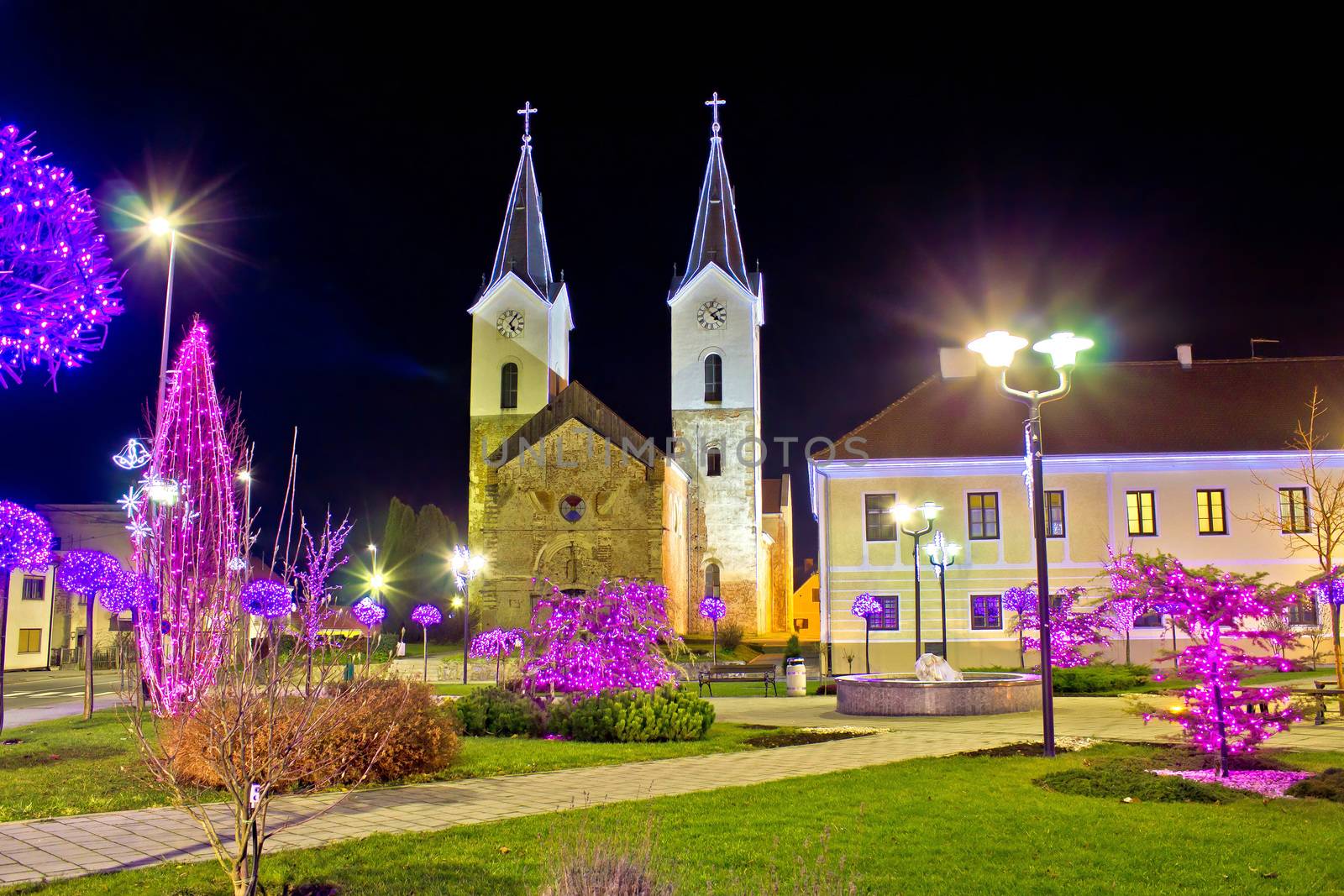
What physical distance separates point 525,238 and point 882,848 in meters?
55.2

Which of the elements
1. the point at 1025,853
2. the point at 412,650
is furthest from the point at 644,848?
the point at 412,650

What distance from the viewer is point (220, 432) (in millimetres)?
20781

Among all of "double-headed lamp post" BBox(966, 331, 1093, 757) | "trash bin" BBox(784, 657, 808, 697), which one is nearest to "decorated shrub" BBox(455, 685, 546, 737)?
"double-headed lamp post" BBox(966, 331, 1093, 757)

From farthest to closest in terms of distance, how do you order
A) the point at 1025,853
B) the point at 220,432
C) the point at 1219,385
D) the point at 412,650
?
the point at 412,650 → the point at 1219,385 → the point at 220,432 → the point at 1025,853

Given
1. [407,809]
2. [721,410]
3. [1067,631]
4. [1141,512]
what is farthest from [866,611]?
[721,410]

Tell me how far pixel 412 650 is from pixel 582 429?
1389 centimetres

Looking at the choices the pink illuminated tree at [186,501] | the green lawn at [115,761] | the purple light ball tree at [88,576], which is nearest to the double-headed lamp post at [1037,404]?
the green lawn at [115,761]

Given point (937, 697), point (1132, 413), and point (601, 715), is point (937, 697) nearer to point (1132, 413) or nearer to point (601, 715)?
point (601, 715)

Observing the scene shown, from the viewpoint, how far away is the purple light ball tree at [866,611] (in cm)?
3114

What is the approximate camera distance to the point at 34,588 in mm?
46781

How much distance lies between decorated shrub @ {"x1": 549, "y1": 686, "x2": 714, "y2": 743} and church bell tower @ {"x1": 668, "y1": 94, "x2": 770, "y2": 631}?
39.1 metres

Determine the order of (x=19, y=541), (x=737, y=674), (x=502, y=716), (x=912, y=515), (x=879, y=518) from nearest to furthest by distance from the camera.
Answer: (x=19, y=541)
(x=502, y=716)
(x=912, y=515)
(x=879, y=518)
(x=737, y=674)

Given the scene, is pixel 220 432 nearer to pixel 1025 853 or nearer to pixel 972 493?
pixel 1025 853

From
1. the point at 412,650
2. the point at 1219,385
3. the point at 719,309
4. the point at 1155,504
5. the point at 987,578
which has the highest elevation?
the point at 719,309
